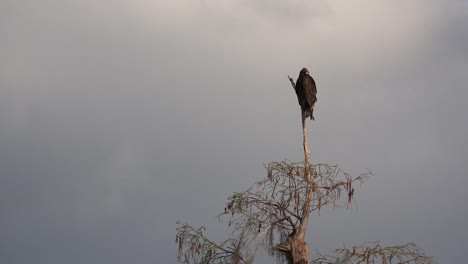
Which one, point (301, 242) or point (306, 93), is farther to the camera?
point (306, 93)

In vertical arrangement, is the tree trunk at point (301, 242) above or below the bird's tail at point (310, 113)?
below

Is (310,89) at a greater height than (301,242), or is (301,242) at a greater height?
(310,89)

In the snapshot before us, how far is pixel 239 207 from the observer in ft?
34.2

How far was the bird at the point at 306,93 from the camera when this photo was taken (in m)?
13.7

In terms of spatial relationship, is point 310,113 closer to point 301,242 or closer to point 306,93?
point 306,93

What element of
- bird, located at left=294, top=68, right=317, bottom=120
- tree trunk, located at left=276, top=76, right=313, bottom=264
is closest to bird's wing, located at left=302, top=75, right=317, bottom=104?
bird, located at left=294, top=68, right=317, bottom=120

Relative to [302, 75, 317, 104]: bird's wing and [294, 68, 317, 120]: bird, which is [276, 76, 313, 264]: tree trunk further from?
[302, 75, 317, 104]: bird's wing

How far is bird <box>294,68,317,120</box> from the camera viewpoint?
45.0 ft

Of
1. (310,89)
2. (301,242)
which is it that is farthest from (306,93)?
(301,242)

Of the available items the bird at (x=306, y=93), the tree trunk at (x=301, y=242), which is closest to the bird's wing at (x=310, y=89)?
the bird at (x=306, y=93)

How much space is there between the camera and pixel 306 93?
13906 mm

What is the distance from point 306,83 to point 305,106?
0.74 meters

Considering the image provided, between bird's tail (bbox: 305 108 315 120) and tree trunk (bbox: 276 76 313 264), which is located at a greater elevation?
bird's tail (bbox: 305 108 315 120)

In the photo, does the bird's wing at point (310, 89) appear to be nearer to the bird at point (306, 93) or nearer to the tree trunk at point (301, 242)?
the bird at point (306, 93)
